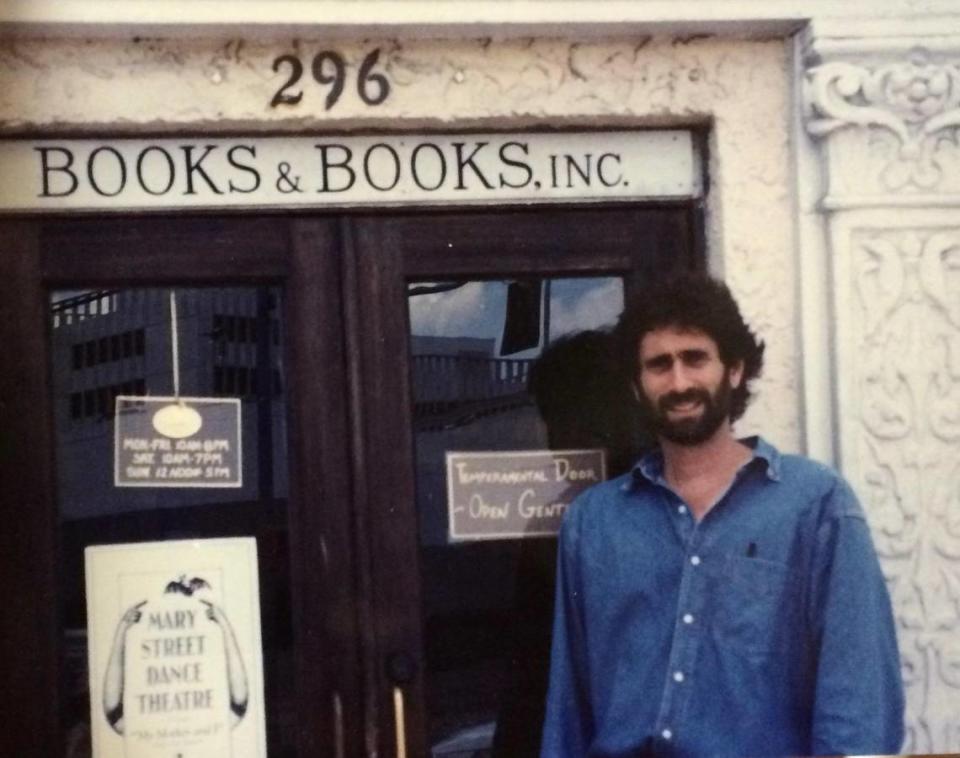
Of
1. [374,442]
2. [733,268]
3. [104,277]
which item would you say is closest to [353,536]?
[374,442]

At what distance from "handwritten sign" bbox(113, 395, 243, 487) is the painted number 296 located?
0.78 m

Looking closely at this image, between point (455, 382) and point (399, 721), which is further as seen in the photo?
point (455, 382)

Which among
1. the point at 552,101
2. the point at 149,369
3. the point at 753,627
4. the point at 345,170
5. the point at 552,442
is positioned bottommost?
the point at 753,627

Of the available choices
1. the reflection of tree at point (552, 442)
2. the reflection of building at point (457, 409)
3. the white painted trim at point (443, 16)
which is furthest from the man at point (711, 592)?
the white painted trim at point (443, 16)

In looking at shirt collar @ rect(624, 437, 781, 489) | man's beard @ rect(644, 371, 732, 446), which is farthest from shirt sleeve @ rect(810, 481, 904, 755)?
man's beard @ rect(644, 371, 732, 446)

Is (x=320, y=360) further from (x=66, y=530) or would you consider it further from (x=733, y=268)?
(x=733, y=268)

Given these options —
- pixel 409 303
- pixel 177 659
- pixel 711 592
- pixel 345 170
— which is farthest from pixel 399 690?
pixel 345 170

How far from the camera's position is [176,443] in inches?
159

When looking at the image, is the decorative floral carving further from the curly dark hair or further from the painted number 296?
the painted number 296

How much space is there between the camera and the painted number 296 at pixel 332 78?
13.0ft

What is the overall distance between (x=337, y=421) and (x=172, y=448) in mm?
421

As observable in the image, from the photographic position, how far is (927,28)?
4.00m

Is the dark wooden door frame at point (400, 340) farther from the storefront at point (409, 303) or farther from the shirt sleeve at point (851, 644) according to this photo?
the shirt sleeve at point (851, 644)

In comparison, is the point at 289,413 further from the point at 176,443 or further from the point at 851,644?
the point at 851,644
